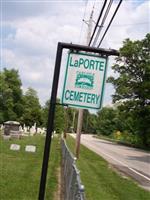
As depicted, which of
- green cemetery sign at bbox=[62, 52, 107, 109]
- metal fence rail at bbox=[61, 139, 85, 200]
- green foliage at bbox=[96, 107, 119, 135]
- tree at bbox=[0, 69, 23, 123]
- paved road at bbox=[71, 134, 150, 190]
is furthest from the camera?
green foliage at bbox=[96, 107, 119, 135]

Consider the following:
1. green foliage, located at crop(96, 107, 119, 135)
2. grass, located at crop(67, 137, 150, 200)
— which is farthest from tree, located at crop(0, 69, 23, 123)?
grass, located at crop(67, 137, 150, 200)

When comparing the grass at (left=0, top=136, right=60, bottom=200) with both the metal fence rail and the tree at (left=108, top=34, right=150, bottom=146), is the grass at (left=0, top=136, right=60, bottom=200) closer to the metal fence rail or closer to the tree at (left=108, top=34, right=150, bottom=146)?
the metal fence rail

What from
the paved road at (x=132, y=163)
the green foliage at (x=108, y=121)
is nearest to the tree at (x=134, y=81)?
the paved road at (x=132, y=163)

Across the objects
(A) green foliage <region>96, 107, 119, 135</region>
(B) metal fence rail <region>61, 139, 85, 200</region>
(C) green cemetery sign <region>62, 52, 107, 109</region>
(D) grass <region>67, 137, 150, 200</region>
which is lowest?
(D) grass <region>67, 137, 150, 200</region>

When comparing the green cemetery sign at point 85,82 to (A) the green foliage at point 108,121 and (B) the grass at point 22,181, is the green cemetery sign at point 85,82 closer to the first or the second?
(B) the grass at point 22,181

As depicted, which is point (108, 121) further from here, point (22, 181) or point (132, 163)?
point (22, 181)

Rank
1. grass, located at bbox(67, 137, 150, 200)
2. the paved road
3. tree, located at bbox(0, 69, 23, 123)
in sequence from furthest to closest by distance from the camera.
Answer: tree, located at bbox(0, 69, 23, 123)
the paved road
grass, located at bbox(67, 137, 150, 200)

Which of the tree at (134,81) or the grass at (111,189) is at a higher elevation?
the tree at (134,81)

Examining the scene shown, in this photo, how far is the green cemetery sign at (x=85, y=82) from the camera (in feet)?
18.9

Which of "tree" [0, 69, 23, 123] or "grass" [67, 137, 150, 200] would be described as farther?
"tree" [0, 69, 23, 123]

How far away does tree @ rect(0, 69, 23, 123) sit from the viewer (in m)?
117

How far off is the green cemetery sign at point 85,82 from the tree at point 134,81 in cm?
5797

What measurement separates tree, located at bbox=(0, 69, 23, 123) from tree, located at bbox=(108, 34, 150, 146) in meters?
54.5

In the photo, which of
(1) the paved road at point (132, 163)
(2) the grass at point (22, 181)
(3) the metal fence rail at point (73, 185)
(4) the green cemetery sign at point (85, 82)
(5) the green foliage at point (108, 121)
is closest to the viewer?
(3) the metal fence rail at point (73, 185)
